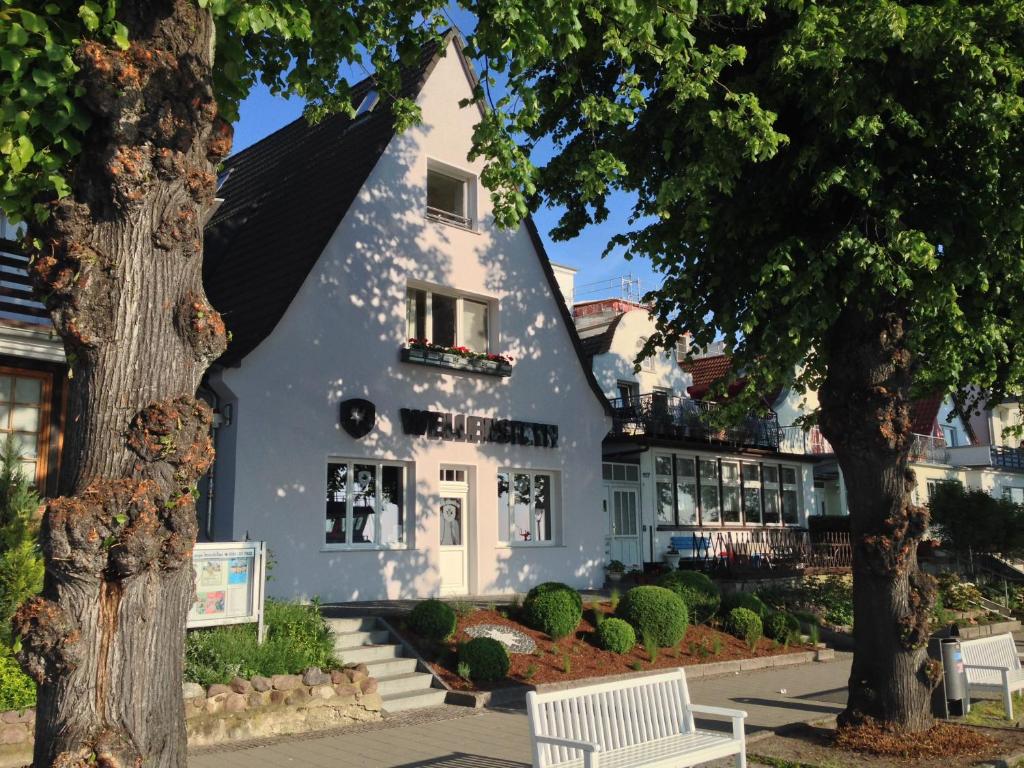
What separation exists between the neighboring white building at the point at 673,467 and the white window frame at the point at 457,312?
268 inches

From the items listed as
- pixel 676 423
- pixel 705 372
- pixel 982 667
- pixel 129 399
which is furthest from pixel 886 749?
pixel 705 372

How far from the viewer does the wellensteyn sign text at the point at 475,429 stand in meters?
16.5

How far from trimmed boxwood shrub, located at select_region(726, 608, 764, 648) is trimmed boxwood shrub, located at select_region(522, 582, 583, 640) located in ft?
10.8

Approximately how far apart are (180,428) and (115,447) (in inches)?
12.8

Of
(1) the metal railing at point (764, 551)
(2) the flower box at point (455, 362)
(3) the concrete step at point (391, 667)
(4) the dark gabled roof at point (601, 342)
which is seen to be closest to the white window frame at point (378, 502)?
(2) the flower box at point (455, 362)

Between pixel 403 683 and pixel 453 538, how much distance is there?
6011 millimetres

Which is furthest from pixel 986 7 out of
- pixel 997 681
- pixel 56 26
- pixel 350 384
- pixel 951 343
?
pixel 350 384

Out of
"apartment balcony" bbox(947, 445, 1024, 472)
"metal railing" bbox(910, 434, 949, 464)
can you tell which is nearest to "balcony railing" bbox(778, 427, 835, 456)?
"metal railing" bbox(910, 434, 949, 464)

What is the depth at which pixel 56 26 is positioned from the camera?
5.49m

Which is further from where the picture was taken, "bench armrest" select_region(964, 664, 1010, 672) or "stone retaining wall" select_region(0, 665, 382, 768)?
"bench armrest" select_region(964, 664, 1010, 672)

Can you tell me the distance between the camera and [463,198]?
61.2ft

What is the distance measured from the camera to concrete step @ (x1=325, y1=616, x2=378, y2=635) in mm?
12508

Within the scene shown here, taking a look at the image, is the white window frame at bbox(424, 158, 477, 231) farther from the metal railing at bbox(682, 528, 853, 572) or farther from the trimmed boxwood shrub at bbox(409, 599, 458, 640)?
the metal railing at bbox(682, 528, 853, 572)

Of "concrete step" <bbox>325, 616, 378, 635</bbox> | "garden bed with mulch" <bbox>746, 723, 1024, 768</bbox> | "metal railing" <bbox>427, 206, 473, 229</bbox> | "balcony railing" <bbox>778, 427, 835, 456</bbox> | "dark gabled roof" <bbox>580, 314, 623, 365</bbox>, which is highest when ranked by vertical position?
"metal railing" <bbox>427, 206, 473, 229</bbox>
